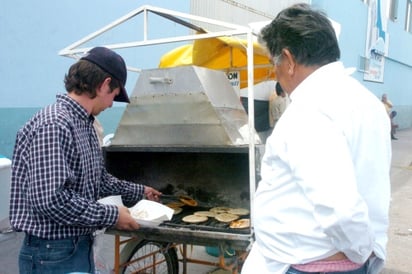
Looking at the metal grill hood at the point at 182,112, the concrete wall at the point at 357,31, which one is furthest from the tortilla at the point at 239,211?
the concrete wall at the point at 357,31

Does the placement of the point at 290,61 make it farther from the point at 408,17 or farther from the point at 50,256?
the point at 408,17

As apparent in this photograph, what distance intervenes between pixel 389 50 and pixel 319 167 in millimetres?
20543

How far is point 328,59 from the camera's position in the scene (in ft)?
4.72

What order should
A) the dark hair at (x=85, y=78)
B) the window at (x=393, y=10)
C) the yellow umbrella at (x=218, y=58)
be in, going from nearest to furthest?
the dark hair at (x=85, y=78) → the yellow umbrella at (x=218, y=58) → the window at (x=393, y=10)

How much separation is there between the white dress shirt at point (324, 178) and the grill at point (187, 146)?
1006mm

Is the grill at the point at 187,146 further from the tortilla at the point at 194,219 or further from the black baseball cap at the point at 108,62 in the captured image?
the black baseball cap at the point at 108,62

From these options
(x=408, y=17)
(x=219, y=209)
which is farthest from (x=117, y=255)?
(x=408, y=17)

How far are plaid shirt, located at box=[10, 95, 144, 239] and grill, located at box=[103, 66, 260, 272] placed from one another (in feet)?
2.43

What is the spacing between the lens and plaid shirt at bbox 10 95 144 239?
173 cm

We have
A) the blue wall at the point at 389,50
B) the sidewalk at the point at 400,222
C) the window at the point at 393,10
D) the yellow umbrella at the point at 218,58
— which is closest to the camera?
the yellow umbrella at the point at 218,58

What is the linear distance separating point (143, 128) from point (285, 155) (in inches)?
73.6

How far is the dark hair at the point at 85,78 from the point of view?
1946 millimetres

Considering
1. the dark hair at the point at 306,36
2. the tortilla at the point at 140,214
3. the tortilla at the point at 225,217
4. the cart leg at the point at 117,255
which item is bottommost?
the cart leg at the point at 117,255

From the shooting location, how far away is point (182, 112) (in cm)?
293
